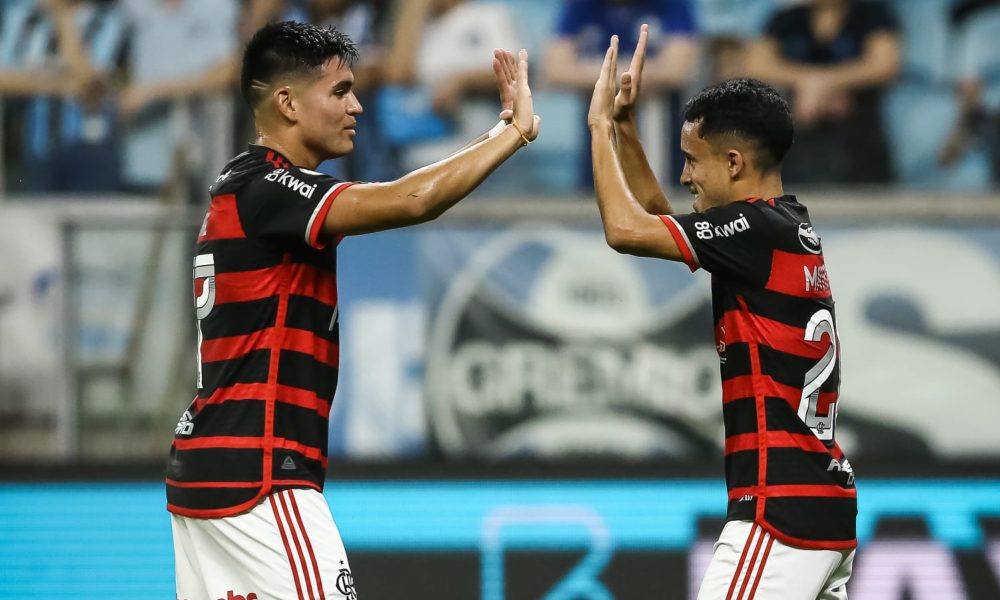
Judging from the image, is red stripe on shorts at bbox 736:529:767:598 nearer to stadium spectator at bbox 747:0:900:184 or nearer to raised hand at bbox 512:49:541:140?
raised hand at bbox 512:49:541:140

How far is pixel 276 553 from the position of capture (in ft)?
11.1

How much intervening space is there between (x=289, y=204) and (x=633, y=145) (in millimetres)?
1257

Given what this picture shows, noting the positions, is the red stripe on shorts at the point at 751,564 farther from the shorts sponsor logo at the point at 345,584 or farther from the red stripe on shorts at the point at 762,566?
the shorts sponsor logo at the point at 345,584

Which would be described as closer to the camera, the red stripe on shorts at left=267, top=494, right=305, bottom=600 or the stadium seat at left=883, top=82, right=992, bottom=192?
the red stripe on shorts at left=267, top=494, right=305, bottom=600

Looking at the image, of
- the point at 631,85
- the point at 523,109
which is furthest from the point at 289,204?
the point at 631,85

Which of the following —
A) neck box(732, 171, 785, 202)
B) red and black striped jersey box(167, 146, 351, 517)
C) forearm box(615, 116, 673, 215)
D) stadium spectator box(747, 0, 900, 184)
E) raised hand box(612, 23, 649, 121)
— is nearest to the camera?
red and black striped jersey box(167, 146, 351, 517)

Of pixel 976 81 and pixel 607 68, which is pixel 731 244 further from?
pixel 976 81

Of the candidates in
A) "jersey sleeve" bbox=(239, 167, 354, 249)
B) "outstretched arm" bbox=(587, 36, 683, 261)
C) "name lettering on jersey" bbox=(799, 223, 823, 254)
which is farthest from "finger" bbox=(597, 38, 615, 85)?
"jersey sleeve" bbox=(239, 167, 354, 249)

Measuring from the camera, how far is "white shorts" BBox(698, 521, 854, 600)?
11.5ft

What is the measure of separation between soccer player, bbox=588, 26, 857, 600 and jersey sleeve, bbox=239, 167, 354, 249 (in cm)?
80

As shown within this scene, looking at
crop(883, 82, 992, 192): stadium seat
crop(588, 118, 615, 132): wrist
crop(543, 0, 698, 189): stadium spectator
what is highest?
crop(543, 0, 698, 189): stadium spectator

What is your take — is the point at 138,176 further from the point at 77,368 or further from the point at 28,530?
the point at 28,530

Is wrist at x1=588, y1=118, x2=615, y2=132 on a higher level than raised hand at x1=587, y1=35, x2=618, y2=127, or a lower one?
lower

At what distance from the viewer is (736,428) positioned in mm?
3648
